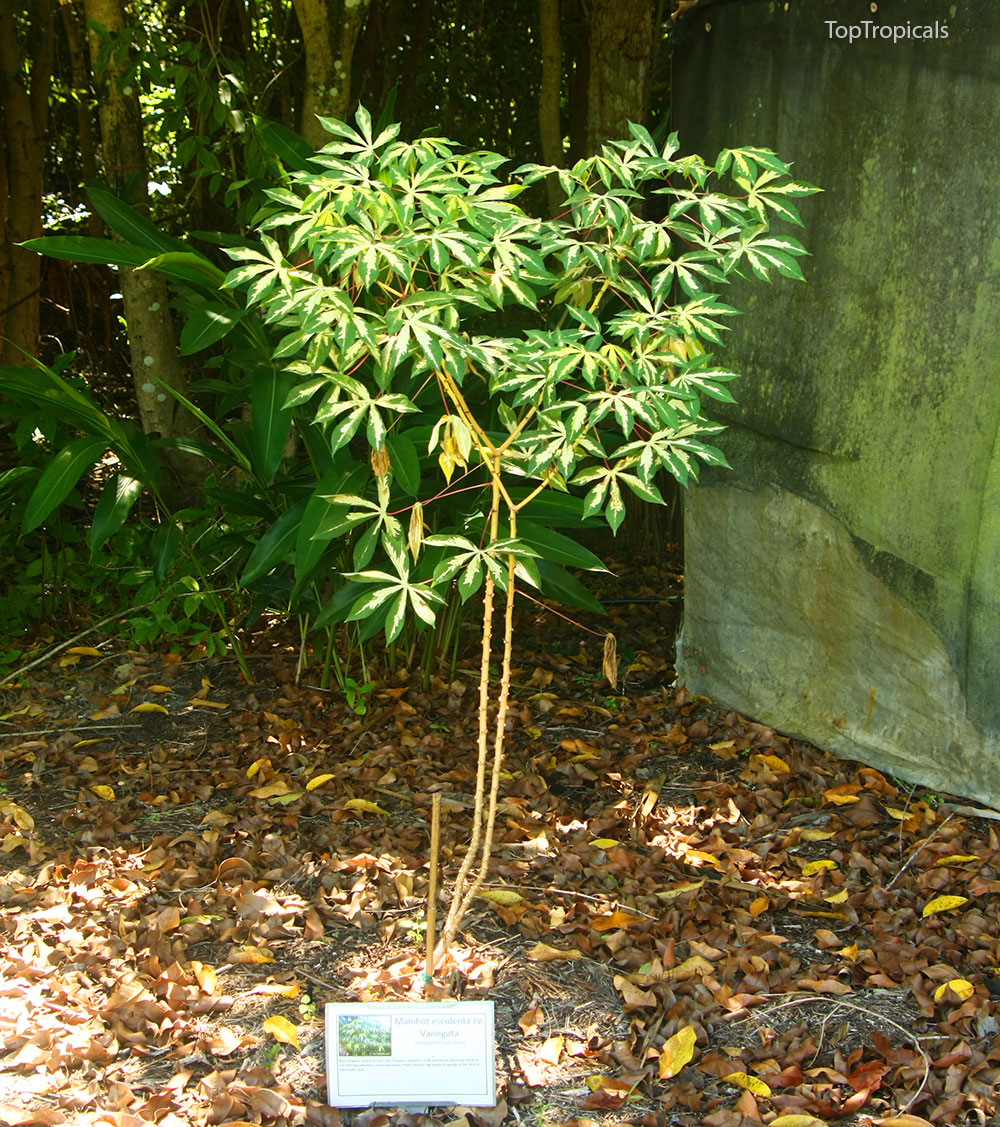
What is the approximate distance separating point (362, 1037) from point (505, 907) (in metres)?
0.53

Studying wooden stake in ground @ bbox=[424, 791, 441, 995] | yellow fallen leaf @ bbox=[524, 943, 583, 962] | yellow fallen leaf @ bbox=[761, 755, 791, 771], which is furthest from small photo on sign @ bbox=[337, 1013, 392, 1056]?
yellow fallen leaf @ bbox=[761, 755, 791, 771]

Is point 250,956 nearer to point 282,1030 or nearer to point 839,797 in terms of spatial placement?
point 282,1030

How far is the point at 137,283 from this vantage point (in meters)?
3.46

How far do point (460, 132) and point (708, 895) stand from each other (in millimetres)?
3531

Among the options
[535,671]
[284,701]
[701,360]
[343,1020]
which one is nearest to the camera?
[343,1020]

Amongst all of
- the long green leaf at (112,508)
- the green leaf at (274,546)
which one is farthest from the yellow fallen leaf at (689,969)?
the long green leaf at (112,508)

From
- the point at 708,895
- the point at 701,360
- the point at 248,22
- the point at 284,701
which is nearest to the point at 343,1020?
the point at 708,895

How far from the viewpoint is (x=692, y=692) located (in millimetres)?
3127

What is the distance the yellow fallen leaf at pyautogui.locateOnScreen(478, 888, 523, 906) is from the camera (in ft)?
7.16

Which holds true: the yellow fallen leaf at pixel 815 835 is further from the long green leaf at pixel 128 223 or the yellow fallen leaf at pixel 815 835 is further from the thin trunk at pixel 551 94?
the thin trunk at pixel 551 94

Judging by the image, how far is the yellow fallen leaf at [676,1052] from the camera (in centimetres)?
177

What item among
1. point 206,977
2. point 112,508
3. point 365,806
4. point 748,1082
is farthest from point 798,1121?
point 112,508

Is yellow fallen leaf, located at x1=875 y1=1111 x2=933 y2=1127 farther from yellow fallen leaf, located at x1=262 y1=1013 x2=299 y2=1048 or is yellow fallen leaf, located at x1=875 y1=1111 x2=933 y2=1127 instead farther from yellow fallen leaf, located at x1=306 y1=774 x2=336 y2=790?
yellow fallen leaf, located at x1=306 y1=774 x2=336 y2=790

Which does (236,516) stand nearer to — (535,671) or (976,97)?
(535,671)
